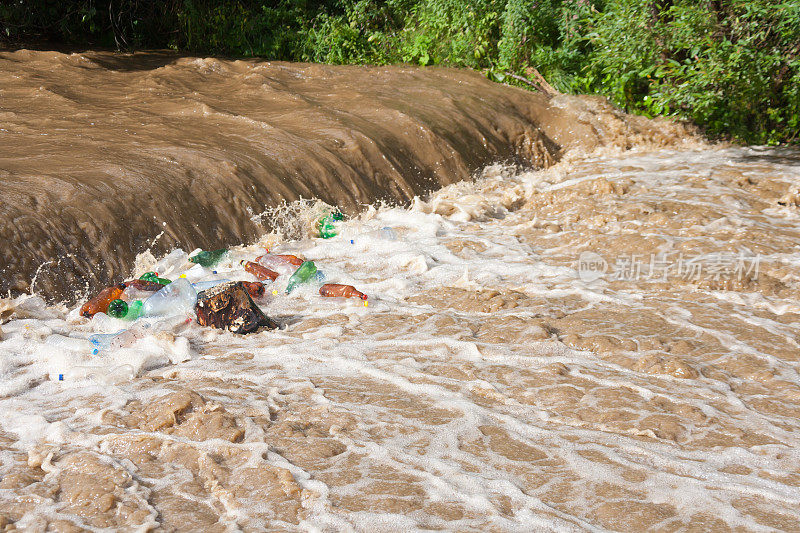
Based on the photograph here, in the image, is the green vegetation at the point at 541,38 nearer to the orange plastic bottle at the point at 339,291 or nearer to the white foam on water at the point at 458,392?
the white foam on water at the point at 458,392

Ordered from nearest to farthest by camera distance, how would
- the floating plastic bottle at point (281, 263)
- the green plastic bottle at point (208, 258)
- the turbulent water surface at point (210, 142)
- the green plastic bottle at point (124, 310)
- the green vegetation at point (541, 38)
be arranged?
the green plastic bottle at point (124, 310)
the turbulent water surface at point (210, 142)
the floating plastic bottle at point (281, 263)
the green plastic bottle at point (208, 258)
the green vegetation at point (541, 38)

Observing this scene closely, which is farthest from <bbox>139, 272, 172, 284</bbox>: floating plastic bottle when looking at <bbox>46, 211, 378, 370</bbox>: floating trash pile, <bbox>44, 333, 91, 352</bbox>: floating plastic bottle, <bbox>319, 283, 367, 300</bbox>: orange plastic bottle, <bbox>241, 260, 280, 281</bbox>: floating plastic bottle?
<bbox>319, 283, 367, 300</bbox>: orange plastic bottle

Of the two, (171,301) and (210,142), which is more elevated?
(210,142)

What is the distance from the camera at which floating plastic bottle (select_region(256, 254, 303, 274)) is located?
16.7 feet

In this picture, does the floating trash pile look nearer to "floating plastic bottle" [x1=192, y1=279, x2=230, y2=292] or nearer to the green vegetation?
"floating plastic bottle" [x1=192, y1=279, x2=230, y2=292]

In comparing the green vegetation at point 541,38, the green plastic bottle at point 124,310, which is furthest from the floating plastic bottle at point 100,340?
the green vegetation at point 541,38

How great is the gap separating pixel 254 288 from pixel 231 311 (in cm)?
55

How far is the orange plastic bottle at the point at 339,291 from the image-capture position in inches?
182

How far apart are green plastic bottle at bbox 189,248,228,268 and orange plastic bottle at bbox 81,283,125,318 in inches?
27.5

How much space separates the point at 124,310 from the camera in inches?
170

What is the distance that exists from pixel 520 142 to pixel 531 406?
5.89 metres

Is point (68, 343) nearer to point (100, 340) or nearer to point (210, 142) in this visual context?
point (100, 340)

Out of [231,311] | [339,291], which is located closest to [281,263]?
[339,291]

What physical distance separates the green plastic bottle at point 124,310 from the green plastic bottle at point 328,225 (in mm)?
1882
